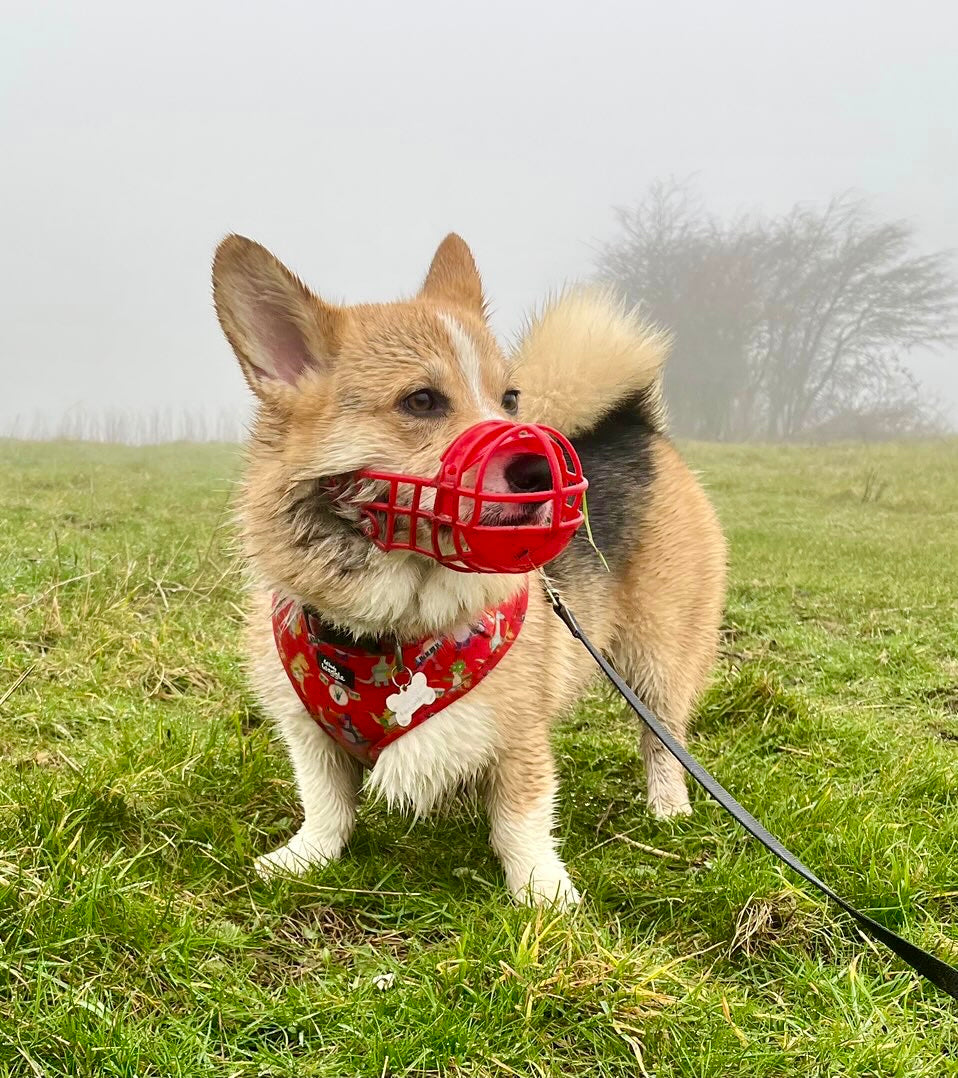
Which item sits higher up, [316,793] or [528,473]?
[528,473]

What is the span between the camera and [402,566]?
1.91m

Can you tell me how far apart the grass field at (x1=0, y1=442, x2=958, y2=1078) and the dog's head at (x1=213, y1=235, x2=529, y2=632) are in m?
0.33

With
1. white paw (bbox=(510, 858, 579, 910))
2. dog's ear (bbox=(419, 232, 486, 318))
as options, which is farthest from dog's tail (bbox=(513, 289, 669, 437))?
white paw (bbox=(510, 858, 579, 910))

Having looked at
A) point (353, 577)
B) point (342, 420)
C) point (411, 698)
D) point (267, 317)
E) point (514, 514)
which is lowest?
point (411, 698)

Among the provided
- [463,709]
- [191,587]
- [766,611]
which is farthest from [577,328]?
[766,611]

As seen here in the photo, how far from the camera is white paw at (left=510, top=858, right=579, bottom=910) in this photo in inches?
83.1

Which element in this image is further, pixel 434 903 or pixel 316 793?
pixel 316 793

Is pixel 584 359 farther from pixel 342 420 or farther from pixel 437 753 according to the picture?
pixel 437 753

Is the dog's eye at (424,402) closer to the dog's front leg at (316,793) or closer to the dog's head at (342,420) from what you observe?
the dog's head at (342,420)

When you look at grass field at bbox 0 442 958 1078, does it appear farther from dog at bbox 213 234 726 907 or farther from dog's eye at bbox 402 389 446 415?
dog's eye at bbox 402 389 446 415

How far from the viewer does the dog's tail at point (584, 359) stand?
2945 mm

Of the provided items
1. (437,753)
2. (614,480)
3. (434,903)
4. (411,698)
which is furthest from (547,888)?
(614,480)

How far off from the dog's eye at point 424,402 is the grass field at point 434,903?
57 centimetres

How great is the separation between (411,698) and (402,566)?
13.0 inches
